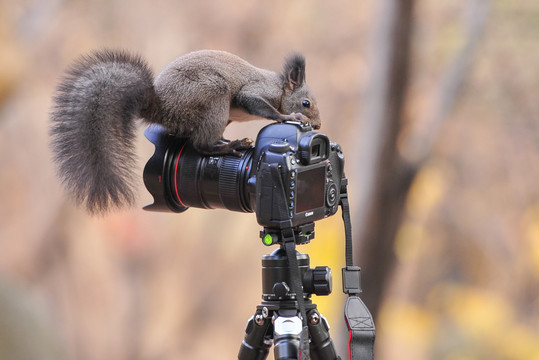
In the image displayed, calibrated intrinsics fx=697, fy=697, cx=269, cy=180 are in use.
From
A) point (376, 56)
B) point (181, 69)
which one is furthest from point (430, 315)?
point (181, 69)

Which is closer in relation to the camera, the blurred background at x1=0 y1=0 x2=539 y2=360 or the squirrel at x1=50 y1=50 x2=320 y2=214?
the squirrel at x1=50 y1=50 x2=320 y2=214

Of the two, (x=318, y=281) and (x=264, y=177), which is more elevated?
(x=264, y=177)

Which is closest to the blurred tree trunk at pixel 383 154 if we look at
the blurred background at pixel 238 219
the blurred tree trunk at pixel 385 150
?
the blurred tree trunk at pixel 385 150

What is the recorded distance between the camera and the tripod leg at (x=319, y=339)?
1.40 meters

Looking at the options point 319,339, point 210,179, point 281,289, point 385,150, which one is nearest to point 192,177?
point 210,179

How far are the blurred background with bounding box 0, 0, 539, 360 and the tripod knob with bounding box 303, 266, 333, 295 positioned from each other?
237 cm

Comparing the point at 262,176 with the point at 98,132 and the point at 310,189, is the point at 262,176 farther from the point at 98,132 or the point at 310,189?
the point at 98,132

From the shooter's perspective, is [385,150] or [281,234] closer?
[281,234]

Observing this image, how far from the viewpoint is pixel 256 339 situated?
139 centimetres

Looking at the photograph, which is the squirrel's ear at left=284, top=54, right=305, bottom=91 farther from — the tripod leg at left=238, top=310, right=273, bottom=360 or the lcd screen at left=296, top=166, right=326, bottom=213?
the tripod leg at left=238, top=310, right=273, bottom=360

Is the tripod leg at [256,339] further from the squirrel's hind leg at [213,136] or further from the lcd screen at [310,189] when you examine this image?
the squirrel's hind leg at [213,136]

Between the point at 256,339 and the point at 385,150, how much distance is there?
1545mm

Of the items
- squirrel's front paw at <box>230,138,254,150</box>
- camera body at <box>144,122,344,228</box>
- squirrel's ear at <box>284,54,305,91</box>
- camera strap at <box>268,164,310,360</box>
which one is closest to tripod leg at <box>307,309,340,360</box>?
camera strap at <box>268,164,310,360</box>

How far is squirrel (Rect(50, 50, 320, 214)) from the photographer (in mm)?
1346
